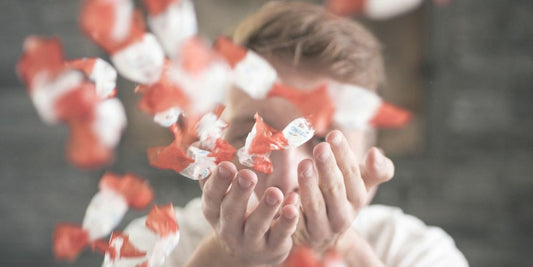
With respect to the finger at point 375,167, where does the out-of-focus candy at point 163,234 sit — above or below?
below

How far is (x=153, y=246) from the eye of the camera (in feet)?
1.47

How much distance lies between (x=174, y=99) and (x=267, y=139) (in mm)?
94

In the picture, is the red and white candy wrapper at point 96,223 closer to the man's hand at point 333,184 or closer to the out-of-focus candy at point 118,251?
the out-of-focus candy at point 118,251

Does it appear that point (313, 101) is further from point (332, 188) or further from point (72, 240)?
point (72, 240)

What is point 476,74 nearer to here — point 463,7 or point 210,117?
point 463,7

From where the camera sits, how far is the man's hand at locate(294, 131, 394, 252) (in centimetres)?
42

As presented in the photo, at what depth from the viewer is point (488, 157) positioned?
60.4 inches

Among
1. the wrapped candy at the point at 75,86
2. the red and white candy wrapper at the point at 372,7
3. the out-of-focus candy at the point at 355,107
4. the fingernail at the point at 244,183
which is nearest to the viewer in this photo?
the fingernail at the point at 244,183

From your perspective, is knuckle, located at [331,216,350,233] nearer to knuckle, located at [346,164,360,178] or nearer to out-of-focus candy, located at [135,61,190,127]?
knuckle, located at [346,164,360,178]

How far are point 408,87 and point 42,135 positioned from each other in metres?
1.07

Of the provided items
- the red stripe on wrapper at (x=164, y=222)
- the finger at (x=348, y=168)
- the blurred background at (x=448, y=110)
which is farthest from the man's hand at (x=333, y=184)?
the blurred background at (x=448, y=110)

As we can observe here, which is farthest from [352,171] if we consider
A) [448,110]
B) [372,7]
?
[448,110]

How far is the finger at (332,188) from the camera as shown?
1.33 feet

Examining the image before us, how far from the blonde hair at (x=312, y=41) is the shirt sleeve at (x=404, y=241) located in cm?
21
